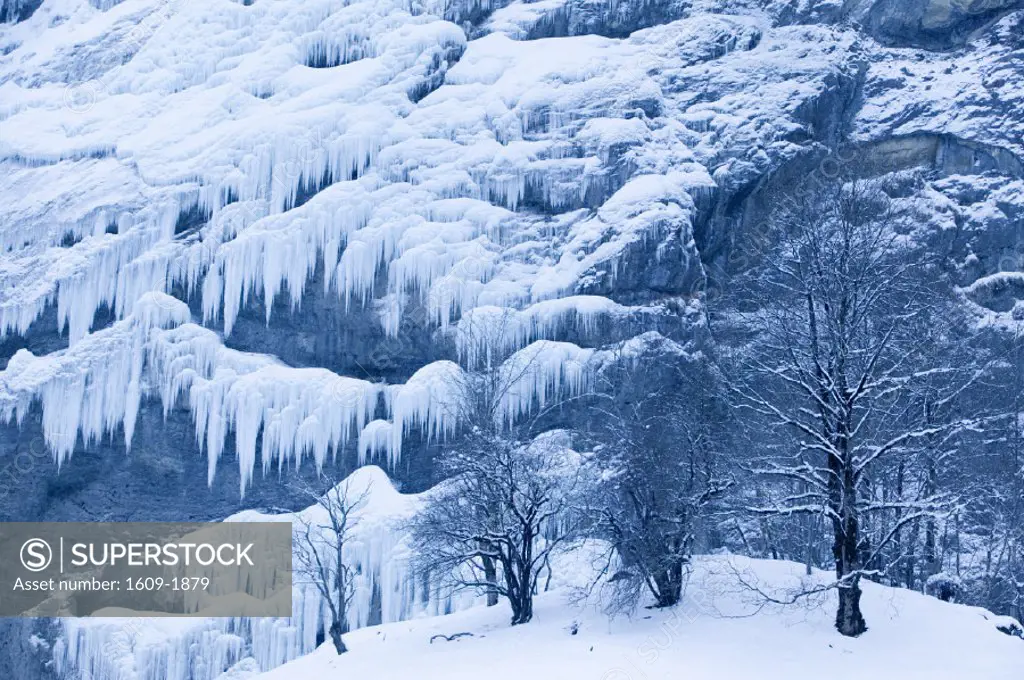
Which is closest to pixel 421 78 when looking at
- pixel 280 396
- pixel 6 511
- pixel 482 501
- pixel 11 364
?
pixel 280 396

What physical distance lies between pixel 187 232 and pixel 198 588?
1032cm

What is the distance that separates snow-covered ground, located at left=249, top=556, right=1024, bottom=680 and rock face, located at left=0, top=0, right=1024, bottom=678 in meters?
10.9

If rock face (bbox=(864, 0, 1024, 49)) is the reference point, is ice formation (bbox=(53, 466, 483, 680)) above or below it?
below

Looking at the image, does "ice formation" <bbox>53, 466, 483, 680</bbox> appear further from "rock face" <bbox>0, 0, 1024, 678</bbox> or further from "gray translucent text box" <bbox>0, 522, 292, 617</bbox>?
"rock face" <bbox>0, 0, 1024, 678</bbox>

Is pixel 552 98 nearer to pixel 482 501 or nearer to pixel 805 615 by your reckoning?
pixel 482 501

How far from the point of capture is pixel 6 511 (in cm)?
2941

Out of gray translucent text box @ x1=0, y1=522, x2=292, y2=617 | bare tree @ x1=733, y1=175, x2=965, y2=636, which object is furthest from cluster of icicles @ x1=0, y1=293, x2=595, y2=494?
bare tree @ x1=733, y1=175, x2=965, y2=636

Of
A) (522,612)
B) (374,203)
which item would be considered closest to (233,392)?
(374,203)

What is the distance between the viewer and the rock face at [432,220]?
27500 mm

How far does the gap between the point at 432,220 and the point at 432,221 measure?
0.09 meters

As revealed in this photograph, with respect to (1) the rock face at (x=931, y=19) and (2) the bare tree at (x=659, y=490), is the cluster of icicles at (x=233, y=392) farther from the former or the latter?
(1) the rock face at (x=931, y=19)

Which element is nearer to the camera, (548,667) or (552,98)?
(548,667)

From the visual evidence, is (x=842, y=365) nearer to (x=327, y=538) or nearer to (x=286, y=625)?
(x=327, y=538)

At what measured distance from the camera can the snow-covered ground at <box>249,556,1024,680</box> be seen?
11.5 meters
